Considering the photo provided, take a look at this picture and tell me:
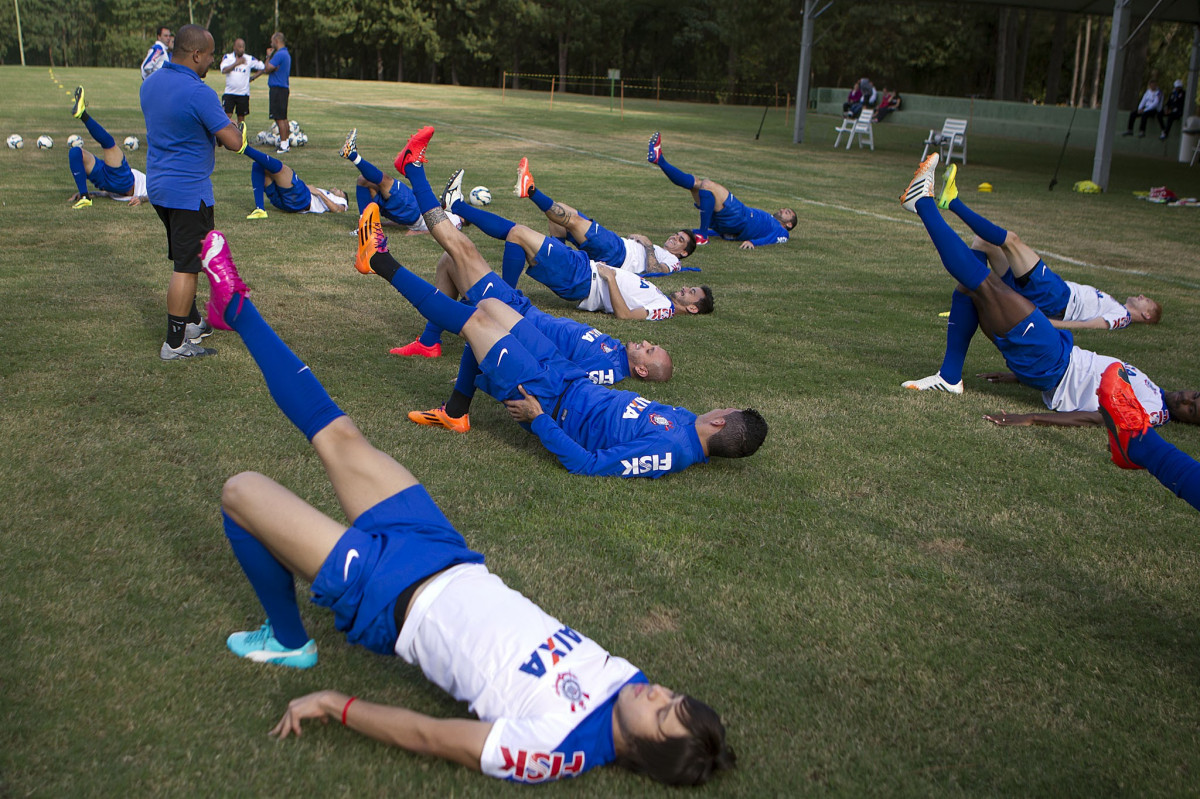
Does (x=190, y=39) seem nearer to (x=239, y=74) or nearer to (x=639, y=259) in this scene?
(x=639, y=259)

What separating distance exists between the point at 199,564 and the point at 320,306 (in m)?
4.43

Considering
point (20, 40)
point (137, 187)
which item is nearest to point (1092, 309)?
point (137, 187)

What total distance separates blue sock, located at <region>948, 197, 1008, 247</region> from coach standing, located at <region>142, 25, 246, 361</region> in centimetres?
538

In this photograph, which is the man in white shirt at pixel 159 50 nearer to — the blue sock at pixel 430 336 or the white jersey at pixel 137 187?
the white jersey at pixel 137 187

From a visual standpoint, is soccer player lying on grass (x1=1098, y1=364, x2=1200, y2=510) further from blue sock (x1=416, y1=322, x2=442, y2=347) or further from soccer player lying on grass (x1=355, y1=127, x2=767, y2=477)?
blue sock (x1=416, y1=322, x2=442, y2=347)

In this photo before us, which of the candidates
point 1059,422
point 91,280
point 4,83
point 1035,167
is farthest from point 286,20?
point 1059,422

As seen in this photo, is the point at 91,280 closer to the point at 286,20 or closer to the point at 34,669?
the point at 34,669

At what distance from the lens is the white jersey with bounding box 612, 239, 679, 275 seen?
362 inches

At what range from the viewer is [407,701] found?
3.06m

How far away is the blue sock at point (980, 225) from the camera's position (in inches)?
266

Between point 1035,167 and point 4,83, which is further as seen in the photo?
point 4,83

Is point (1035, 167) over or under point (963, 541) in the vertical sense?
over

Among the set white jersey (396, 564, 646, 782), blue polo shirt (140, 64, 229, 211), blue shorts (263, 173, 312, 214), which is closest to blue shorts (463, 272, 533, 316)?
blue polo shirt (140, 64, 229, 211)

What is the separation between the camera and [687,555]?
4082 mm
